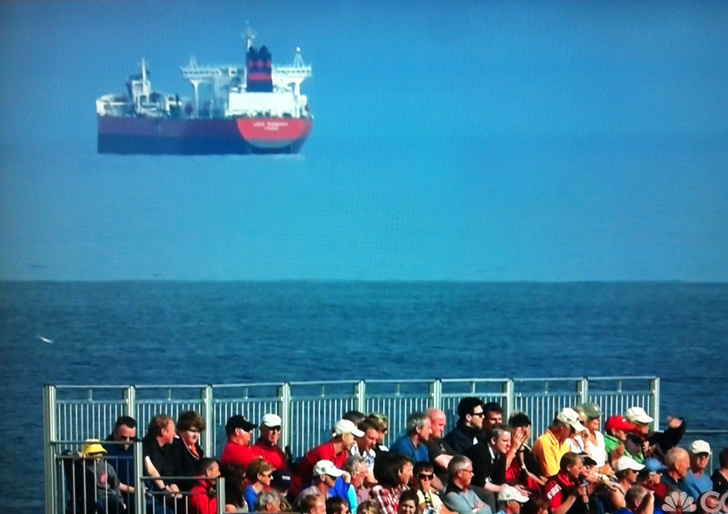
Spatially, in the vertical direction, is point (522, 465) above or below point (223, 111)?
below

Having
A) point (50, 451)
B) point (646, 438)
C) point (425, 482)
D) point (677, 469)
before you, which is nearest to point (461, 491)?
point (425, 482)

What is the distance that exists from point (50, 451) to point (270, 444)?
1.00 metres

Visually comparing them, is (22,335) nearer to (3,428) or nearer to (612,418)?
(3,428)

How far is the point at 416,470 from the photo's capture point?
21.1ft

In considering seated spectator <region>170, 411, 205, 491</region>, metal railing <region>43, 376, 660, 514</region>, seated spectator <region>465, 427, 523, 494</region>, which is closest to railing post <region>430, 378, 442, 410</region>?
metal railing <region>43, 376, 660, 514</region>

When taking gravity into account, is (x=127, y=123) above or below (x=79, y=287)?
above

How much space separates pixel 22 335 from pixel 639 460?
37.5m

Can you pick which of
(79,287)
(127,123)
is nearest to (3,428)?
(127,123)

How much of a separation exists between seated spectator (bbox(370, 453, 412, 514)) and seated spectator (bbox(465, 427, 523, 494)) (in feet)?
1.98

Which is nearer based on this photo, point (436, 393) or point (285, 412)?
point (285, 412)

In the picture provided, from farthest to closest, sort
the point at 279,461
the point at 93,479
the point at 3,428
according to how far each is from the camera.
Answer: the point at 3,428
the point at 279,461
the point at 93,479

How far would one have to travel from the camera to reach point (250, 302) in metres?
54.0

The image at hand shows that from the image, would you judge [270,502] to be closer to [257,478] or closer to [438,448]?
[257,478]

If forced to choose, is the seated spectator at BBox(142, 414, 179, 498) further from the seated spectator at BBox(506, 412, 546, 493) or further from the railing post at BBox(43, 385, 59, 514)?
the seated spectator at BBox(506, 412, 546, 493)
